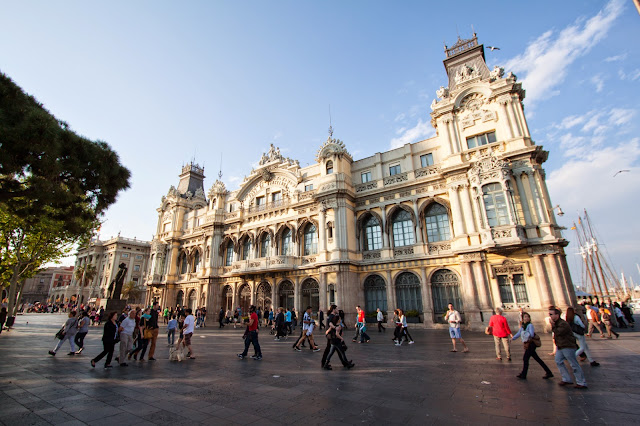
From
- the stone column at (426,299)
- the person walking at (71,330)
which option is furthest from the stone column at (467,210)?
the person walking at (71,330)

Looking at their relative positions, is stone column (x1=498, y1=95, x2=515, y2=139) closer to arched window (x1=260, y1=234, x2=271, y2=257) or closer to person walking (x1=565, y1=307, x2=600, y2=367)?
person walking (x1=565, y1=307, x2=600, y2=367)

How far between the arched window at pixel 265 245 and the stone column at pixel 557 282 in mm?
22617

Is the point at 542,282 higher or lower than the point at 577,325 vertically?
higher

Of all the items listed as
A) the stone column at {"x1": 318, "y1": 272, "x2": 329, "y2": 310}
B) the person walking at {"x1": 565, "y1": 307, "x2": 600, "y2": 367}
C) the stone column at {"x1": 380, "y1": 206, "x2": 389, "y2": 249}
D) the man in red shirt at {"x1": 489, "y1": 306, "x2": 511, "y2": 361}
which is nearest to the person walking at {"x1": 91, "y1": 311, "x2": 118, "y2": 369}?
the man in red shirt at {"x1": 489, "y1": 306, "x2": 511, "y2": 361}

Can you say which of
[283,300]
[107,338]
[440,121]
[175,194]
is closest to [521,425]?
[107,338]

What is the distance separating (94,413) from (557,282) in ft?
70.0

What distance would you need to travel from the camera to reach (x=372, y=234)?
25547mm

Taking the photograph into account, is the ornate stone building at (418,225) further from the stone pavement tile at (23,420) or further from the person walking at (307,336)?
the stone pavement tile at (23,420)

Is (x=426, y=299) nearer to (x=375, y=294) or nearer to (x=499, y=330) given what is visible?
(x=375, y=294)

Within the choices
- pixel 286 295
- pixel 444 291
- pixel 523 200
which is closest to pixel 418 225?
pixel 444 291

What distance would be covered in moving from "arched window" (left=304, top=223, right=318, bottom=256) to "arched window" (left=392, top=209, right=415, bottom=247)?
7.23 m

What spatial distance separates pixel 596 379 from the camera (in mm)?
7004

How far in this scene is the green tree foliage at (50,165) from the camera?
27.6ft

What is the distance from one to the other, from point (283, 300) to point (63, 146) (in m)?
21.8
